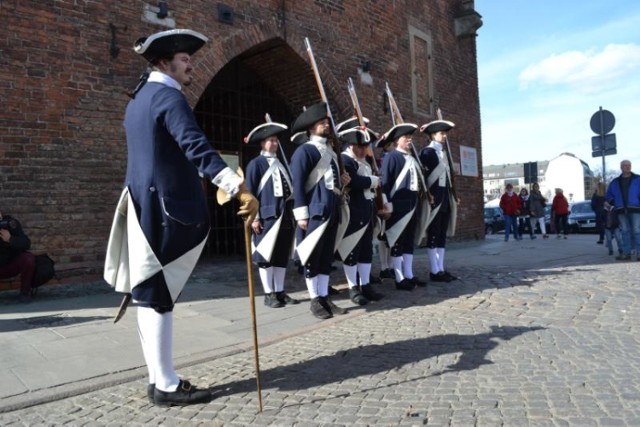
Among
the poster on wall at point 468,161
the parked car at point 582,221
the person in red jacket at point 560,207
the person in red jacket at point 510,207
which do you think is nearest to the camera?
the poster on wall at point 468,161

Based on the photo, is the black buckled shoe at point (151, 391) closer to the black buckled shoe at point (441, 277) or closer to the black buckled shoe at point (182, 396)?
the black buckled shoe at point (182, 396)

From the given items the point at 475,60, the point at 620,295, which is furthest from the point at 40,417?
the point at 475,60

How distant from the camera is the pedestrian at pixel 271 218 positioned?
5.95 metres

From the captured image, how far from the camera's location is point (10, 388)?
3.41 m

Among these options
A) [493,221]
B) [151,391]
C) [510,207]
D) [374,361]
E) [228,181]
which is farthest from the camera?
[493,221]

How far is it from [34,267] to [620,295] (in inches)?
261

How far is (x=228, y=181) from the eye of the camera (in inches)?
119

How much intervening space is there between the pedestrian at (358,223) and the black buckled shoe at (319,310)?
0.61 metres

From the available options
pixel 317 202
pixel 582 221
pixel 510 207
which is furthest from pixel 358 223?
pixel 582 221

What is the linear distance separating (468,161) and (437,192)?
8.34 m

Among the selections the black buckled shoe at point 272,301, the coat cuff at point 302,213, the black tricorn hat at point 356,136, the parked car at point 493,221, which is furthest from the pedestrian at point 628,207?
the parked car at point 493,221

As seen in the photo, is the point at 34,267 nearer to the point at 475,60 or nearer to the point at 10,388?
the point at 10,388

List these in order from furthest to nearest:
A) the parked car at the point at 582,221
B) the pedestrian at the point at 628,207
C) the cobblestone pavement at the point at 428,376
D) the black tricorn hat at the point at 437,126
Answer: the parked car at the point at 582,221 → the pedestrian at the point at 628,207 → the black tricorn hat at the point at 437,126 → the cobblestone pavement at the point at 428,376

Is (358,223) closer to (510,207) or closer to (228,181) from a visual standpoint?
(228,181)
